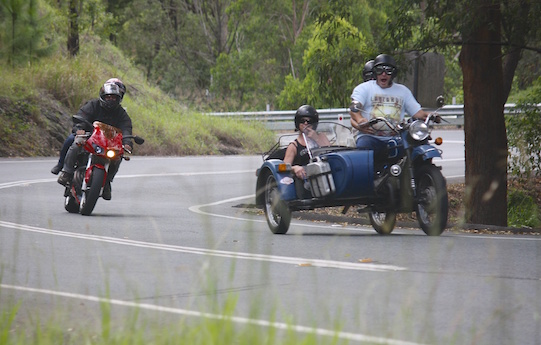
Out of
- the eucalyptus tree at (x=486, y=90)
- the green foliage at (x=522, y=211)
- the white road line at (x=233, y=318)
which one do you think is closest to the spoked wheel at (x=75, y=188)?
the eucalyptus tree at (x=486, y=90)

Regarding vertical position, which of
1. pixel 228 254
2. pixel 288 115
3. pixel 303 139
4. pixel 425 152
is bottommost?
pixel 228 254

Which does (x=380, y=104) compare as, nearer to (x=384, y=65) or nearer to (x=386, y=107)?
(x=386, y=107)

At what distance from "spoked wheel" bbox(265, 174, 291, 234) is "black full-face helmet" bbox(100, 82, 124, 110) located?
9.60 ft

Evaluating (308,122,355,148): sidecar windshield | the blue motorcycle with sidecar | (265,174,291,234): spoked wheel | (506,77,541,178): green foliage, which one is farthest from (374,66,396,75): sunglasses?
(506,77,541,178): green foliage

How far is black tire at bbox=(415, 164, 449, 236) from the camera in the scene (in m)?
10.7

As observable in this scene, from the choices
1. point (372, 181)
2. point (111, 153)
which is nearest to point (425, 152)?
point (372, 181)

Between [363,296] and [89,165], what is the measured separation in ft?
24.4

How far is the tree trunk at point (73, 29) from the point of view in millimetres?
34344

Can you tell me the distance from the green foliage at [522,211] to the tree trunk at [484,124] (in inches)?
75.3

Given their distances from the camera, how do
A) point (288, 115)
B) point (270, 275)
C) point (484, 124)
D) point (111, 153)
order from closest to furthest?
point (270, 275) → point (111, 153) → point (484, 124) → point (288, 115)

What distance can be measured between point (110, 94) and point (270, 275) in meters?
6.52

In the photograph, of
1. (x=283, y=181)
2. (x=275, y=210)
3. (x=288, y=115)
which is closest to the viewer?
(x=283, y=181)

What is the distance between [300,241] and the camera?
11086 millimetres

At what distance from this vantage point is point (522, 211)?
62.7ft
